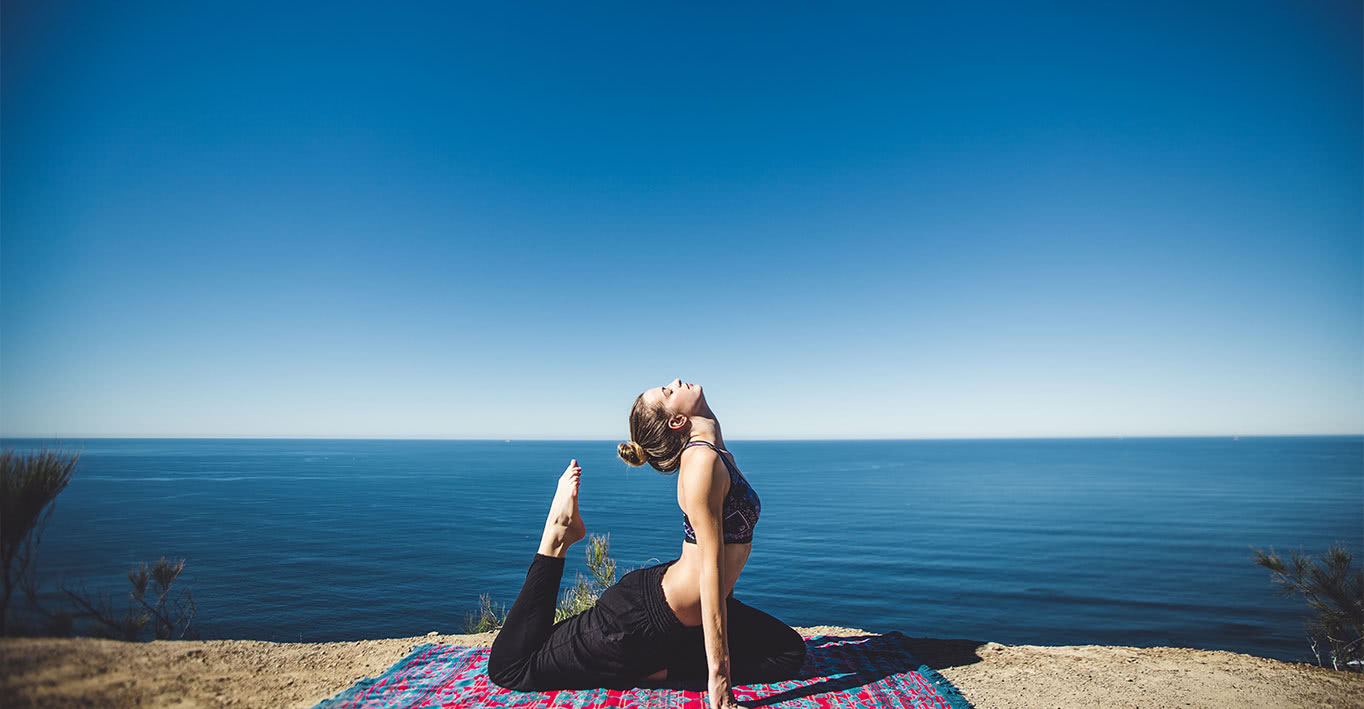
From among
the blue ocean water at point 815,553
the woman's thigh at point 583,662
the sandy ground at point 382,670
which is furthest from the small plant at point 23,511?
the woman's thigh at point 583,662

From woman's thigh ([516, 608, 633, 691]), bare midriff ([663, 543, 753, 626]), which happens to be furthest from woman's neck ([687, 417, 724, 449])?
woman's thigh ([516, 608, 633, 691])

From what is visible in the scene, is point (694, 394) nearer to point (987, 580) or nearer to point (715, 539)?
point (715, 539)

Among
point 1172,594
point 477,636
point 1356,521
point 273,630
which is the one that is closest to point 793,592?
point 1172,594

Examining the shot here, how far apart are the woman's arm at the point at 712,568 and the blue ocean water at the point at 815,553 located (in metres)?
2.53

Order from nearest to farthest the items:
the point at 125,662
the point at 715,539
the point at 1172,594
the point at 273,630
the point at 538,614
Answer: the point at 125,662
the point at 715,539
the point at 538,614
the point at 273,630
the point at 1172,594

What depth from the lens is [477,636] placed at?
5.93 meters

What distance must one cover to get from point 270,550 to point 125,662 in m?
32.9

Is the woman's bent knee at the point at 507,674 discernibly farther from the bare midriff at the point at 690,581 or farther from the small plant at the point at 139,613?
the small plant at the point at 139,613

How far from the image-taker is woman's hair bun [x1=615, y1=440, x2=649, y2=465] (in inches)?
155

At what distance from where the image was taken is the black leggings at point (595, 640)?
3.81m

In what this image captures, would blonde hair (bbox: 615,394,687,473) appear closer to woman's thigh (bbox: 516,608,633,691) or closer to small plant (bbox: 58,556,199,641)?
woman's thigh (bbox: 516,608,633,691)

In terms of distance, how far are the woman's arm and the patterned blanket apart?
0.54 m

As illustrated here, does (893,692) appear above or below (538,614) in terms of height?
below

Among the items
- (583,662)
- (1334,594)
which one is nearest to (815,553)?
(1334,594)
